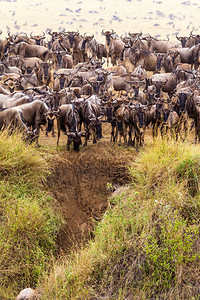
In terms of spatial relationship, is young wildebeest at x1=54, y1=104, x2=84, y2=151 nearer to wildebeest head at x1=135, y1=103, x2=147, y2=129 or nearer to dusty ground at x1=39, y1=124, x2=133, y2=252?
dusty ground at x1=39, y1=124, x2=133, y2=252

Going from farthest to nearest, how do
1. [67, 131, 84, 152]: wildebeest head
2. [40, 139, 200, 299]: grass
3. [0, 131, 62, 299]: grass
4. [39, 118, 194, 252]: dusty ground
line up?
[67, 131, 84, 152]: wildebeest head < [39, 118, 194, 252]: dusty ground < [0, 131, 62, 299]: grass < [40, 139, 200, 299]: grass

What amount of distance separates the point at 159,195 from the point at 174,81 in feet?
39.0

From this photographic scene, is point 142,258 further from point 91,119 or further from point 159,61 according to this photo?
point 159,61

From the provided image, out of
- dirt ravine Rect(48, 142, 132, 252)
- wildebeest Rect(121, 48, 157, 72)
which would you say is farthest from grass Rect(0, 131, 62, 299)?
wildebeest Rect(121, 48, 157, 72)

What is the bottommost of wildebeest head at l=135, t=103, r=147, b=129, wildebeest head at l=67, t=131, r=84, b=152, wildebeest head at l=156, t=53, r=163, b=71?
wildebeest head at l=67, t=131, r=84, b=152

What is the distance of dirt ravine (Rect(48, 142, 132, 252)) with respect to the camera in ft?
30.6

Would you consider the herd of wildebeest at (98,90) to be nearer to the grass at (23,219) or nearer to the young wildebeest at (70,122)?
the young wildebeest at (70,122)

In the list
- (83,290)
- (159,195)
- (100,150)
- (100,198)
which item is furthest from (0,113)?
(83,290)

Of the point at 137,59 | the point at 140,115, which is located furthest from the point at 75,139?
the point at 137,59

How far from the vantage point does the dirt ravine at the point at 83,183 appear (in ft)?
30.6

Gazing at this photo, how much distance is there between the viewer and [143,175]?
892 centimetres

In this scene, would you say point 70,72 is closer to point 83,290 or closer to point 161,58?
point 161,58

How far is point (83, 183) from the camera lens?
10.5 meters

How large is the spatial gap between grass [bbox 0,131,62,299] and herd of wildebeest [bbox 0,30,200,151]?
1.81 meters
